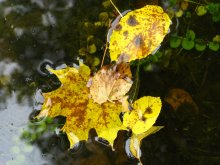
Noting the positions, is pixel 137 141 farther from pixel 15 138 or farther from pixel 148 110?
pixel 15 138

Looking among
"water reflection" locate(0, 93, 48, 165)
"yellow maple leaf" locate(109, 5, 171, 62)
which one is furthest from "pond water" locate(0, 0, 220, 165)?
"yellow maple leaf" locate(109, 5, 171, 62)

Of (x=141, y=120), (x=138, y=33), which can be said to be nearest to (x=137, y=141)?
(x=141, y=120)

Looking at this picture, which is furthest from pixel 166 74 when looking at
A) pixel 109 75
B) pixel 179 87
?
pixel 109 75

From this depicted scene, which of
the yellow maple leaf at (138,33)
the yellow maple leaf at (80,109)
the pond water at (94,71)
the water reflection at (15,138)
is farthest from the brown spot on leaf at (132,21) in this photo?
the water reflection at (15,138)

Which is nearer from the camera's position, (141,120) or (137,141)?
(141,120)

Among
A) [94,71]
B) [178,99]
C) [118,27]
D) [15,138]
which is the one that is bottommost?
[15,138]

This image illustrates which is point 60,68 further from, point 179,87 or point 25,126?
point 179,87
